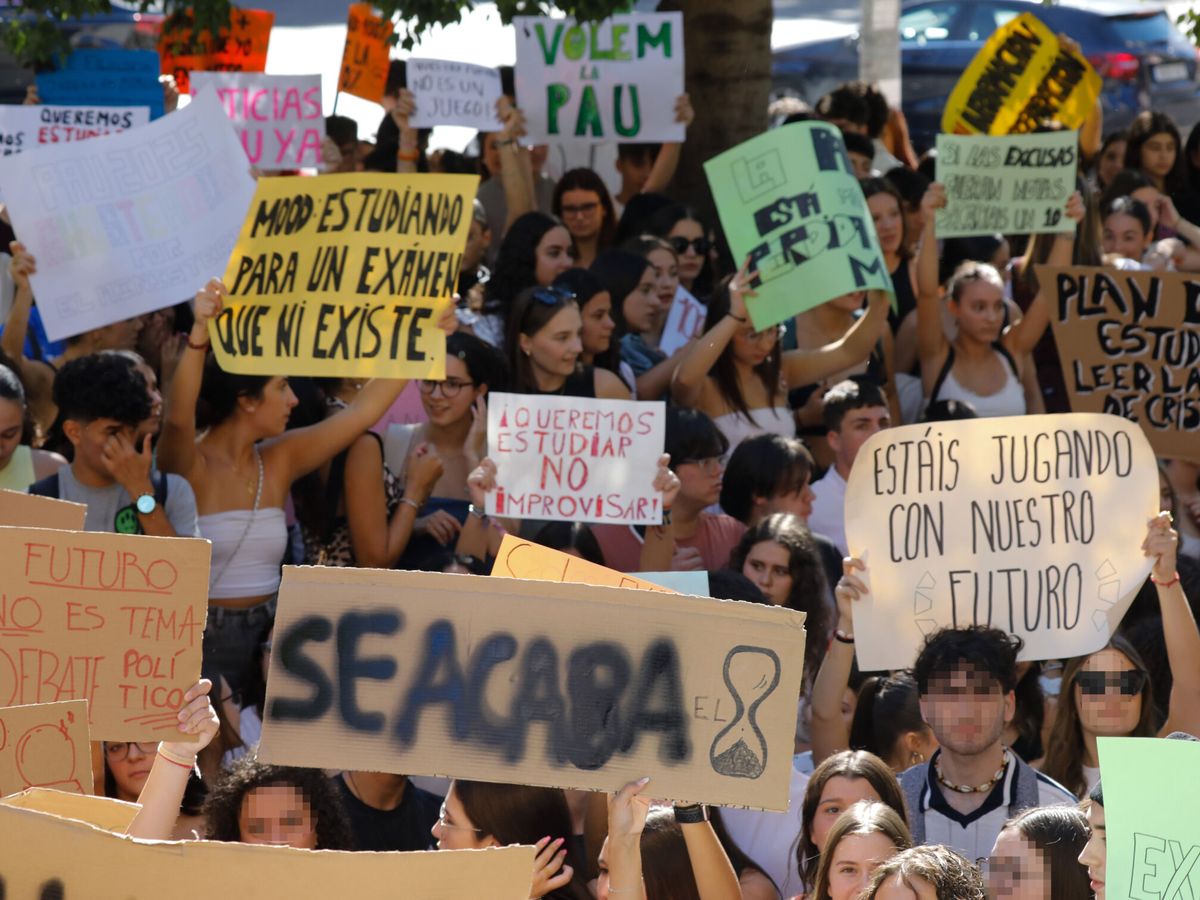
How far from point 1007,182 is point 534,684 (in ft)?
17.2

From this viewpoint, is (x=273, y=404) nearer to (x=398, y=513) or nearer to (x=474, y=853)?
(x=398, y=513)

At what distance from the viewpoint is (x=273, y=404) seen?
5707 mm

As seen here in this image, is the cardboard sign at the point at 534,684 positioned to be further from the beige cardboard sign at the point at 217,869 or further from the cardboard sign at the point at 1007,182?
the cardboard sign at the point at 1007,182

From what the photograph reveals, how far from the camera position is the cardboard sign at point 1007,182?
823 cm

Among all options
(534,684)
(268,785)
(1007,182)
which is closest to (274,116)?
(1007,182)

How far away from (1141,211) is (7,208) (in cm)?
514

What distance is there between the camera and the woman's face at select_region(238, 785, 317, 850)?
4.15 m

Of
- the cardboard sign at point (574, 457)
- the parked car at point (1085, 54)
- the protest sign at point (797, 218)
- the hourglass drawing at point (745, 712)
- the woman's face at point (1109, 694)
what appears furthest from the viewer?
the parked car at point (1085, 54)

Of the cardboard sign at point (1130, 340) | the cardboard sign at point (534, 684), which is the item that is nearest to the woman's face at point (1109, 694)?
the cardboard sign at point (534, 684)

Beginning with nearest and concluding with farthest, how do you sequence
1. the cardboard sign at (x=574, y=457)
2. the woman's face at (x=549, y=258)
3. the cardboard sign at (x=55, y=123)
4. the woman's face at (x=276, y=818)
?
the woman's face at (x=276, y=818)
the cardboard sign at (x=574, y=457)
the woman's face at (x=549, y=258)
the cardboard sign at (x=55, y=123)

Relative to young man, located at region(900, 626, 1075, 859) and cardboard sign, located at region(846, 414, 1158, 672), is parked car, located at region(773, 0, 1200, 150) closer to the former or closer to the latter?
cardboard sign, located at region(846, 414, 1158, 672)

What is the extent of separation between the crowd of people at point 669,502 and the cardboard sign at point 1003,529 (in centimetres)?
10

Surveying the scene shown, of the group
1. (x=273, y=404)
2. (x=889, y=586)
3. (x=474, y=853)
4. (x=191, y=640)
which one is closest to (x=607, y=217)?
(x=273, y=404)

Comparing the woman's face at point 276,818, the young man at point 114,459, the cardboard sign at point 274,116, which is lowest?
the woman's face at point 276,818
